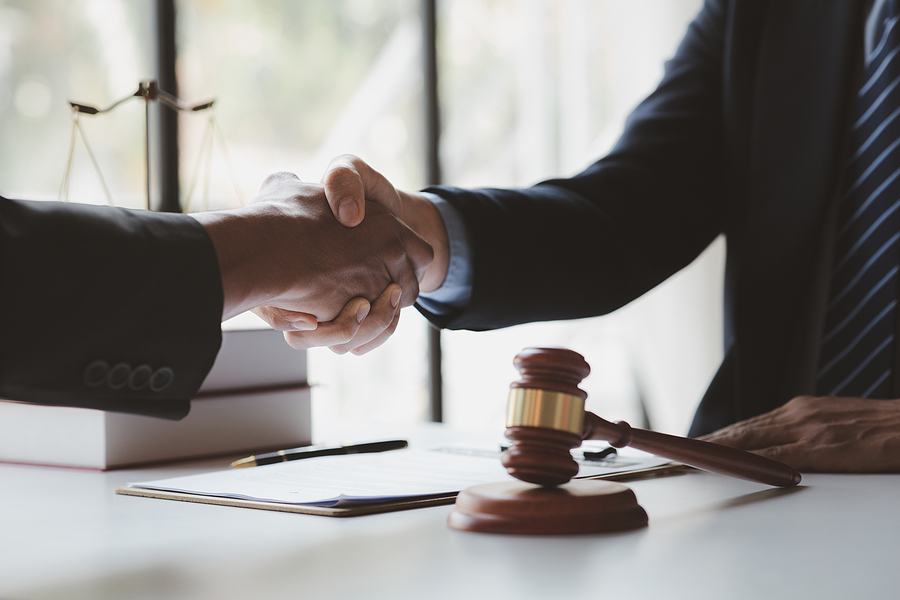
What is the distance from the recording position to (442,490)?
74cm

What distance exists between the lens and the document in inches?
28.0

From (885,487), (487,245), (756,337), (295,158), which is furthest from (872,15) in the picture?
(295,158)

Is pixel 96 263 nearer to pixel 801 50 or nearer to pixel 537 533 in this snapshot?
pixel 537 533

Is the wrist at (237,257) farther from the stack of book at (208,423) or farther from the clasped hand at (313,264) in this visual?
the stack of book at (208,423)

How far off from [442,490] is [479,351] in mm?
3601

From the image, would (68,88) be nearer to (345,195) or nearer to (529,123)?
(529,123)

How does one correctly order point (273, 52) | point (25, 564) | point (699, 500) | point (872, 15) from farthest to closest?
1. point (273, 52)
2. point (872, 15)
3. point (699, 500)
4. point (25, 564)

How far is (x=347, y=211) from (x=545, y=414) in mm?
474

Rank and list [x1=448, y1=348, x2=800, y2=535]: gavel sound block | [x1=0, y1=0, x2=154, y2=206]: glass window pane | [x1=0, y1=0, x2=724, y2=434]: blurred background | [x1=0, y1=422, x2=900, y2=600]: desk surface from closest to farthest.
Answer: [x1=0, y1=422, x2=900, y2=600]: desk surface
[x1=448, y1=348, x2=800, y2=535]: gavel sound block
[x1=0, y1=0, x2=154, y2=206]: glass window pane
[x1=0, y1=0, x2=724, y2=434]: blurred background

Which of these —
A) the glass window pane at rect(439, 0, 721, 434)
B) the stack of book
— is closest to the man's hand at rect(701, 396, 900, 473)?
the stack of book

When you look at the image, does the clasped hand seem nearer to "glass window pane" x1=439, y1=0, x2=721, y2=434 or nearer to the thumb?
the thumb

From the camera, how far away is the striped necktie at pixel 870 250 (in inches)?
49.6

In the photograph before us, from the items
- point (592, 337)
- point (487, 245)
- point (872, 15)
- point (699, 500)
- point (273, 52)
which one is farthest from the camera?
point (592, 337)

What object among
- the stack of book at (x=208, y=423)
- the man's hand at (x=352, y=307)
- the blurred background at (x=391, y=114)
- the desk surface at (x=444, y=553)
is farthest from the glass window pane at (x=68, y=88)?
the desk surface at (x=444, y=553)
